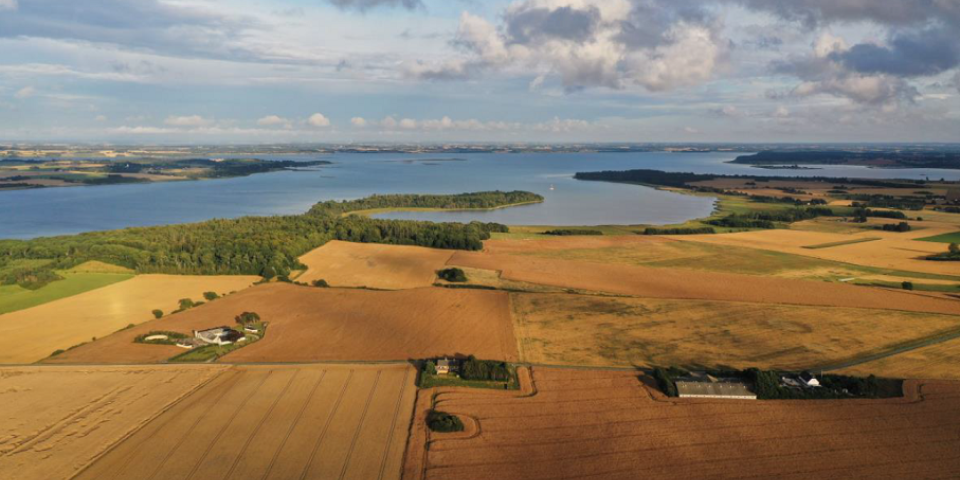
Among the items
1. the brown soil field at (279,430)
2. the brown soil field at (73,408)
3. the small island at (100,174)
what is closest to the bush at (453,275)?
the brown soil field at (279,430)

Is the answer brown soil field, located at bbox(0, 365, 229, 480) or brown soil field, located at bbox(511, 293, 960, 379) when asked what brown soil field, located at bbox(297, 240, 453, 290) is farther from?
brown soil field, located at bbox(0, 365, 229, 480)

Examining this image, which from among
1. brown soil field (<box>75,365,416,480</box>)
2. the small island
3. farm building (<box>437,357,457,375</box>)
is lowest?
brown soil field (<box>75,365,416,480</box>)

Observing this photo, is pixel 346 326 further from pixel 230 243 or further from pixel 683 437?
pixel 230 243

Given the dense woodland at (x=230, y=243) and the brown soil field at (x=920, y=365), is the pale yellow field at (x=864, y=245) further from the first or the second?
the dense woodland at (x=230, y=243)

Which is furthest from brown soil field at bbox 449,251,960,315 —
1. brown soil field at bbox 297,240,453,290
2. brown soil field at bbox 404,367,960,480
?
brown soil field at bbox 404,367,960,480

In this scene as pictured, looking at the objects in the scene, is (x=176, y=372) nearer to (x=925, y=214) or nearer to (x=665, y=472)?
(x=665, y=472)

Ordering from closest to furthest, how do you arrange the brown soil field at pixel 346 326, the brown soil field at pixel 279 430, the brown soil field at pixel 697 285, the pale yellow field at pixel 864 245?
the brown soil field at pixel 279 430 → the brown soil field at pixel 346 326 → the brown soil field at pixel 697 285 → the pale yellow field at pixel 864 245
